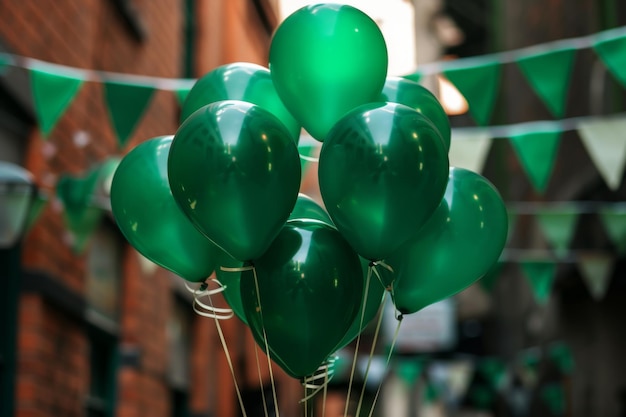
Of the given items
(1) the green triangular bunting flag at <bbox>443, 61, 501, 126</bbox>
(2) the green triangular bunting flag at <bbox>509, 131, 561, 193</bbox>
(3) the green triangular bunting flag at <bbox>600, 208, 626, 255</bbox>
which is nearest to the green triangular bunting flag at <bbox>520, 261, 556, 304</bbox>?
(3) the green triangular bunting flag at <bbox>600, 208, 626, 255</bbox>

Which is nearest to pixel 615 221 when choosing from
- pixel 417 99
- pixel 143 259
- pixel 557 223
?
pixel 557 223

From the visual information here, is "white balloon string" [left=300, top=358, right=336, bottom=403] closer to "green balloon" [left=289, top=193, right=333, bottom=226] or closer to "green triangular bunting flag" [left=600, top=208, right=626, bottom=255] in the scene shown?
"green balloon" [left=289, top=193, right=333, bottom=226]

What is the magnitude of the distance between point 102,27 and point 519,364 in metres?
14.7

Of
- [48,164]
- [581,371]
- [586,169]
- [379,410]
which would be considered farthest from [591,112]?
[379,410]

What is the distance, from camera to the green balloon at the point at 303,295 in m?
2.90

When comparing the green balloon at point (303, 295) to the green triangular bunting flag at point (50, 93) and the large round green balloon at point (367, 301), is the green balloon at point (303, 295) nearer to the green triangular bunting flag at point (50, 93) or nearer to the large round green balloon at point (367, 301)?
the large round green balloon at point (367, 301)

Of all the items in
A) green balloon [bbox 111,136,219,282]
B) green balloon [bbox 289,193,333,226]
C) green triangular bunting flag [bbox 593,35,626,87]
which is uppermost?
green balloon [bbox 111,136,219,282]

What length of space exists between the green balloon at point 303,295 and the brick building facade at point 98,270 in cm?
272

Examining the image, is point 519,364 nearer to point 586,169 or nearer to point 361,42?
point 586,169

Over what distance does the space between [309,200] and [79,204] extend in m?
2.74

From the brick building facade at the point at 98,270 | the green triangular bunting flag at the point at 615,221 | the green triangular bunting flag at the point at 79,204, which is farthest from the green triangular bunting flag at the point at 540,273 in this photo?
the green triangular bunting flag at the point at 79,204

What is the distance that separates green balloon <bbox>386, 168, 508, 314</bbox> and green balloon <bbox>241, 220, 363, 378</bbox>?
162 millimetres

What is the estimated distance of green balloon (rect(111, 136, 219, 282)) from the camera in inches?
125

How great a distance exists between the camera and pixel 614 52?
5.14m
